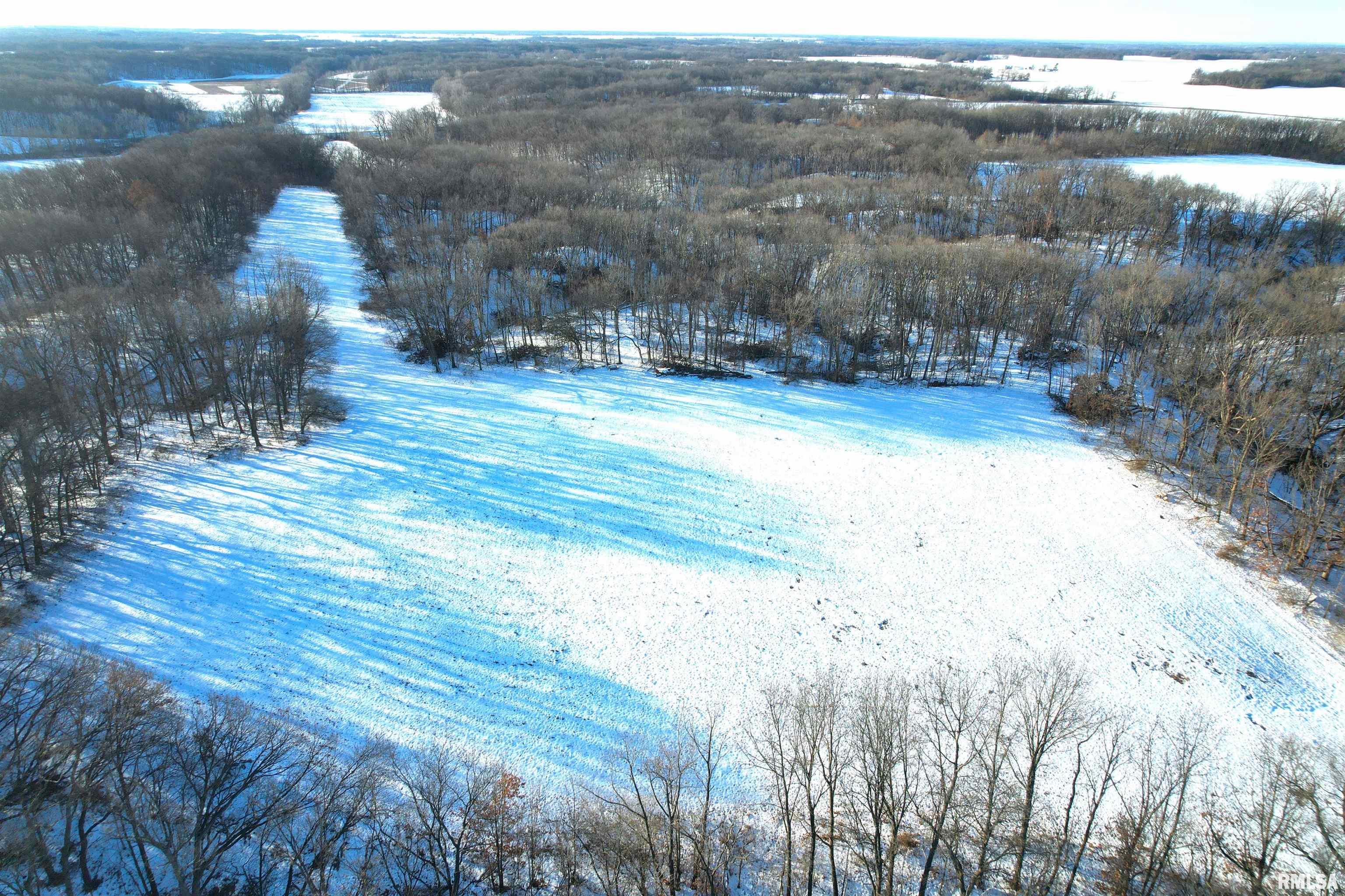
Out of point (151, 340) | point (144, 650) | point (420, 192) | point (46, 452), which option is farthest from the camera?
point (420, 192)

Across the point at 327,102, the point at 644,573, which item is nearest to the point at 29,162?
the point at 327,102

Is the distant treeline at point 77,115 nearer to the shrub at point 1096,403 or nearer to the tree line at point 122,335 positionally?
the tree line at point 122,335

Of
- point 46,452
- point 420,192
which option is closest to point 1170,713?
point 46,452

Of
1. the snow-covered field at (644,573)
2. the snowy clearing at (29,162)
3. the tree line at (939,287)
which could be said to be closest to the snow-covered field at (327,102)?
the snowy clearing at (29,162)

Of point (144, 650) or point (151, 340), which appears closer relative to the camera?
point (144, 650)

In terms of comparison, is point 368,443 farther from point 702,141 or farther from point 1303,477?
point 702,141

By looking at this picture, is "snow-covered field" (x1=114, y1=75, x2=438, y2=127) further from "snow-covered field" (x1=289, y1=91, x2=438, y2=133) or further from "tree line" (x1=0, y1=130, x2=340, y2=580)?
"tree line" (x1=0, y1=130, x2=340, y2=580)

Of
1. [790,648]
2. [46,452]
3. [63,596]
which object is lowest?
[790,648]

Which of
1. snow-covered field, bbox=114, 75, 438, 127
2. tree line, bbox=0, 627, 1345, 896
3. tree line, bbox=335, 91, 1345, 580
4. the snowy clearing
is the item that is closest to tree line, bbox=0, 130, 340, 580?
tree line, bbox=335, 91, 1345, 580
